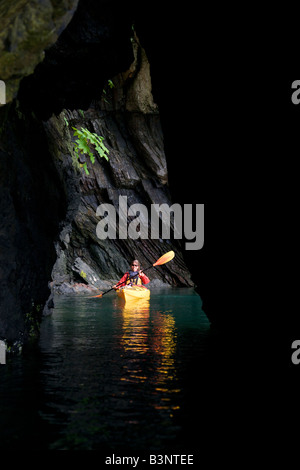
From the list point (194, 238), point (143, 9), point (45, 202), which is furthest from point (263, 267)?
point (143, 9)

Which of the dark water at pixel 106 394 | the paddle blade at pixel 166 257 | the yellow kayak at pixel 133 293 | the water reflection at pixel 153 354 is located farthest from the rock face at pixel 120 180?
the dark water at pixel 106 394

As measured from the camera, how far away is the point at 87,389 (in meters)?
4.09

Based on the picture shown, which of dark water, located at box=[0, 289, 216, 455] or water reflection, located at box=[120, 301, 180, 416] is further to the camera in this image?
water reflection, located at box=[120, 301, 180, 416]

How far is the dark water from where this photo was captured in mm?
2938

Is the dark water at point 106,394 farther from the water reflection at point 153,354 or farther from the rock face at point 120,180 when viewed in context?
the rock face at point 120,180

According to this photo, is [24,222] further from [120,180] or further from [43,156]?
[120,180]

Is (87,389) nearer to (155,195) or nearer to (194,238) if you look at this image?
(194,238)

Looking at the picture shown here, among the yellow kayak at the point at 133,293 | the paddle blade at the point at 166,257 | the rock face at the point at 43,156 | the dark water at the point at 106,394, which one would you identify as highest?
the rock face at the point at 43,156

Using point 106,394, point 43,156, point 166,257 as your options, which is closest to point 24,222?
point 43,156

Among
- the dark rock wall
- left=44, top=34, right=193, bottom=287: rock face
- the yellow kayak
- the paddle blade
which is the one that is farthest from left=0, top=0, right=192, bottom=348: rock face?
left=44, top=34, right=193, bottom=287: rock face

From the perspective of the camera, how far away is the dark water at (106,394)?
294 centimetres

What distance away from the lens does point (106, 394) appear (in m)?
3.95

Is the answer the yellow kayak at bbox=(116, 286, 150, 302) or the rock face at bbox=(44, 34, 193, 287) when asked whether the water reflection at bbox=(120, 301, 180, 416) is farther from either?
the rock face at bbox=(44, 34, 193, 287)

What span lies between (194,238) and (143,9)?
163 inches
